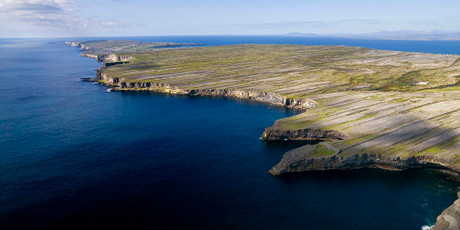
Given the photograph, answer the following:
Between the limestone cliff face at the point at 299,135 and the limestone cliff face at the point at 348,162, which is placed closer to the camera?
the limestone cliff face at the point at 348,162

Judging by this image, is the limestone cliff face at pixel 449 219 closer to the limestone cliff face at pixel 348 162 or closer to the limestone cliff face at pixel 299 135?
the limestone cliff face at pixel 348 162

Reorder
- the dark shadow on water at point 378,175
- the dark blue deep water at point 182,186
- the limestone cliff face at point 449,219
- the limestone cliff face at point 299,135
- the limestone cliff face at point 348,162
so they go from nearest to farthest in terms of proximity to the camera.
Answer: the limestone cliff face at point 449,219 < the dark blue deep water at point 182,186 < the dark shadow on water at point 378,175 < the limestone cliff face at point 348,162 < the limestone cliff face at point 299,135

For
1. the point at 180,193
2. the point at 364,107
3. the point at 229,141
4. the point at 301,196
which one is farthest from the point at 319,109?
the point at 180,193

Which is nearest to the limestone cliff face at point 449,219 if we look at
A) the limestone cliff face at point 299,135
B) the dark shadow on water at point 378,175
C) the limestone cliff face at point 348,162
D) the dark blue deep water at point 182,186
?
the dark blue deep water at point 182,186

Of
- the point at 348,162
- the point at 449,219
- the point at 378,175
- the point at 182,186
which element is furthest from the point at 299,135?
the point at 449,219

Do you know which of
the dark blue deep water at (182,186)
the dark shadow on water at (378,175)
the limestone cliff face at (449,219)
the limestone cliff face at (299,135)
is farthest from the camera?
the limestone cliff face at (299,135)

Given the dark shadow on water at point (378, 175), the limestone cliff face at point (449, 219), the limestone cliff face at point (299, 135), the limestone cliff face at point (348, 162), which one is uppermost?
the limestone cliff face at point (299, 135)

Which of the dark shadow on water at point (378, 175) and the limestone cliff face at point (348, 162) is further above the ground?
the limestone cliff face at point (348, 162)
